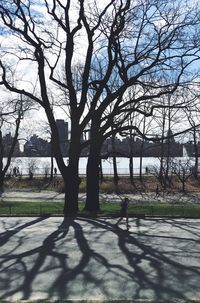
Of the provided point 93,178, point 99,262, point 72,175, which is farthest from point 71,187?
point 99,262

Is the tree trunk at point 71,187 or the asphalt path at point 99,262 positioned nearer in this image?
the asphalt path at point 99,262

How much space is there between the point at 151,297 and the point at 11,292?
2539 mm

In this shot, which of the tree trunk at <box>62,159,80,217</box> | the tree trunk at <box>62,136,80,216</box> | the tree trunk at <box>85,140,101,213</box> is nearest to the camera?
the tree trunk at <box>62,159,80,217</box>

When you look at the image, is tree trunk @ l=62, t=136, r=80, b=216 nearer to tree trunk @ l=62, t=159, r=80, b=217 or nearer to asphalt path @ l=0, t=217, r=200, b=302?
tree trunk @ l=62, t=159, r=80, b=217

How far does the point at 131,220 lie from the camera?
2183cm

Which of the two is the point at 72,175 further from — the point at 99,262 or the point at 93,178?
the point at 99,262

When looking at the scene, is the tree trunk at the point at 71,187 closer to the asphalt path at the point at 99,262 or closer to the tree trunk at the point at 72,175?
the tree trunk at the point at 72,175

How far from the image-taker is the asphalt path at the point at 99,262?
9.23m

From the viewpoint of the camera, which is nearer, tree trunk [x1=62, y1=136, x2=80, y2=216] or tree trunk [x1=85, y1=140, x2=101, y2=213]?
tree trunk [x1=62, y1=136, x2=80, y2=216]

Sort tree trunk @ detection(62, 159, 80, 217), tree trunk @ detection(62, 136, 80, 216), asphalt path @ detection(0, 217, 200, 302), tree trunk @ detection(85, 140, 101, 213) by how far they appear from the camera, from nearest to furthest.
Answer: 1. asphalt path @ detection(0, 217, 200, 302)
2. tree trunk @ detection(62, 159, 80, 217)
3. tree trunk @ detection(62, 136, 80, 216)
4. tree trunk @ detection(85, 140, 101, 213)

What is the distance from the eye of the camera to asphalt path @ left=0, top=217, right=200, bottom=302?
30.3 feet

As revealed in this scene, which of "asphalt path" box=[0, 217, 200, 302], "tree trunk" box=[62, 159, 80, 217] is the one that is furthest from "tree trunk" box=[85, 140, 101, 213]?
"asphalt path" box=[0, 217, 200, 302]

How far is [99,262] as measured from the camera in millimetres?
12133

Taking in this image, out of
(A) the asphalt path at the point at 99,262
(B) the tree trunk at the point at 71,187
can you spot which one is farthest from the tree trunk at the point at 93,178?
(A) the asphalt path at the point at 99,262
